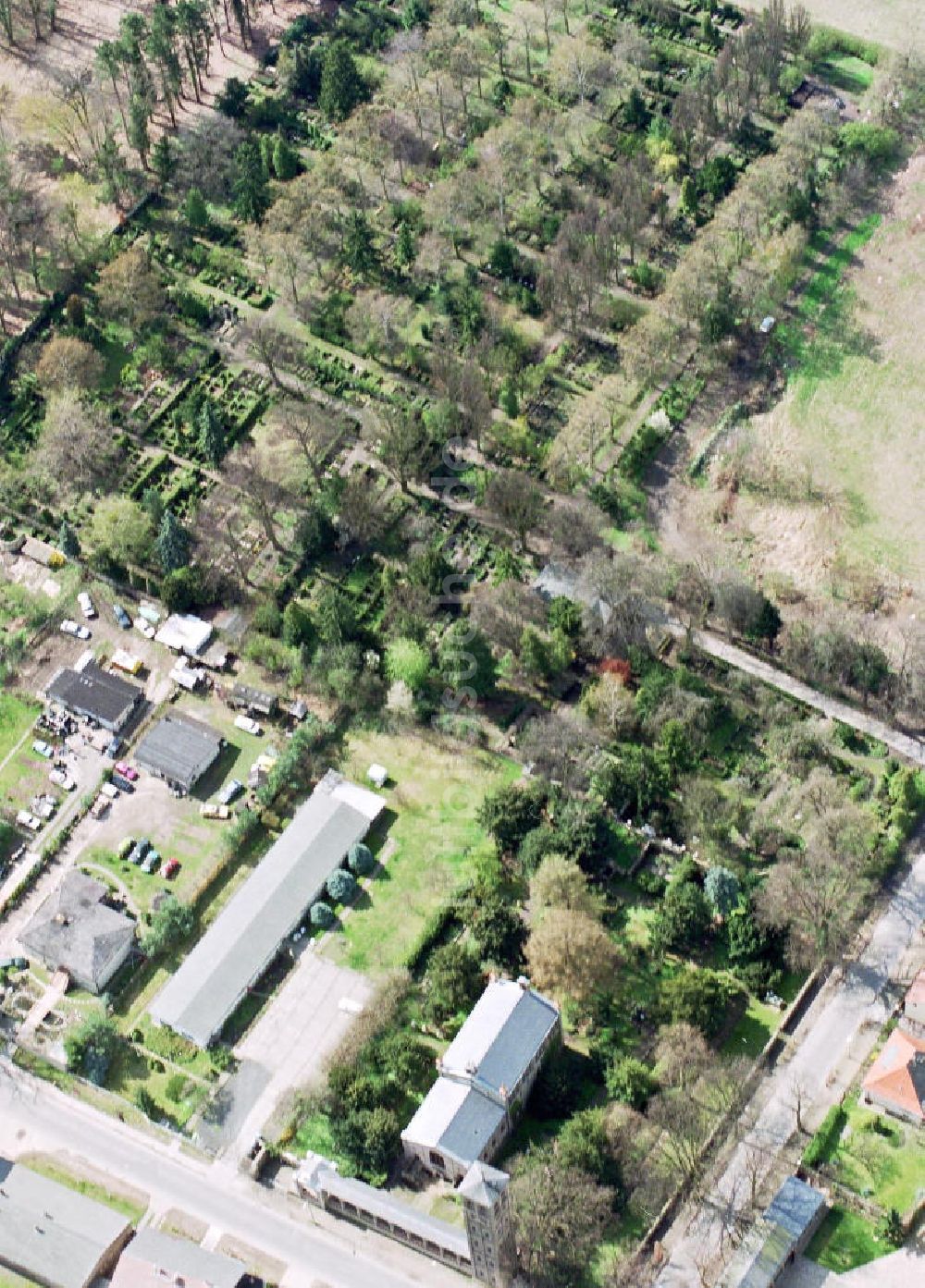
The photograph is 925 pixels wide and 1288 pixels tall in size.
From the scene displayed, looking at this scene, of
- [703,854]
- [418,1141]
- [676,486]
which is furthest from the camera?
[676,486]

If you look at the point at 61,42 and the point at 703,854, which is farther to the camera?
the point at 61,42

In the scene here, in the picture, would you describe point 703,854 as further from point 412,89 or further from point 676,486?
point 412,89

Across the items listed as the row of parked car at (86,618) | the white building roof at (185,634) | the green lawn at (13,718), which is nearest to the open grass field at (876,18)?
the white building roof at (185,634)

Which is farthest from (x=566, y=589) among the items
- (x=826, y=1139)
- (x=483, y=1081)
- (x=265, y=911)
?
(x=826, y=1139)

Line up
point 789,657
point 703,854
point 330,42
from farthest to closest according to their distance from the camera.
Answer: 1. point 330,42
2. point 789,657
3. point 703,854

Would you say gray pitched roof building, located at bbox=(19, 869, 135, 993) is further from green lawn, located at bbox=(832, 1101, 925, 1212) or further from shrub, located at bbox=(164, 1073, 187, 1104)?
green lawn, located at bbox=(832, 1101, 925, 1212)

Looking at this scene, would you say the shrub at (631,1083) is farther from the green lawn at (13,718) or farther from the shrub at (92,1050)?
the green lawn at (13,718)

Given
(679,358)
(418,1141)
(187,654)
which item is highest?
(679,358)

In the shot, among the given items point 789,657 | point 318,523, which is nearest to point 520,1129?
point 789,657
